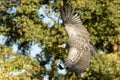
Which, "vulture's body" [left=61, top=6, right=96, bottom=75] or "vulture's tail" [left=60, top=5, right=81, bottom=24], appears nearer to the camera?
"vulture's body" [left=61, top=6, right=96, bottom=75]

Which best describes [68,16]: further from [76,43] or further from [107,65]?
[107,65]

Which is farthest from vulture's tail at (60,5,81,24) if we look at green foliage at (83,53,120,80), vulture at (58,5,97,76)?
green foliage at (83,53,120,80)

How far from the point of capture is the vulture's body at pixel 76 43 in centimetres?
1918

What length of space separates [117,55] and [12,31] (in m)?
5.86

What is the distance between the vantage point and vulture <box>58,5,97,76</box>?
1925 centimetres

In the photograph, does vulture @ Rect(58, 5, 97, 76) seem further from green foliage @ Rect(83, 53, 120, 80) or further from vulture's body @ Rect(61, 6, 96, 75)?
green foliage @ Rect(83, 53, 120, 80)

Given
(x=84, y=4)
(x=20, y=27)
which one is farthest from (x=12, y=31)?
(x=84, y=4)

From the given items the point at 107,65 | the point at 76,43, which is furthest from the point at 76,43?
the point at 107,65

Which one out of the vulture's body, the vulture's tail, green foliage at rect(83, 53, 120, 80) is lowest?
green foliage at rect(83, 53, 120, 80)

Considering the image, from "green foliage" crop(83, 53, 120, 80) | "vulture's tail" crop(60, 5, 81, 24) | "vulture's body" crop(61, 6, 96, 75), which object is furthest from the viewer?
"green foliage" crop(83, 53, 120, 80)

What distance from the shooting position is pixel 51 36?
2648 centimetres

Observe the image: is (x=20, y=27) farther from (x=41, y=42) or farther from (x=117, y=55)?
(x=117, y=55)

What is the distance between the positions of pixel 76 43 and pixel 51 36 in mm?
6307

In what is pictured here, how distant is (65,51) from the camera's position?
2631 centimetres
